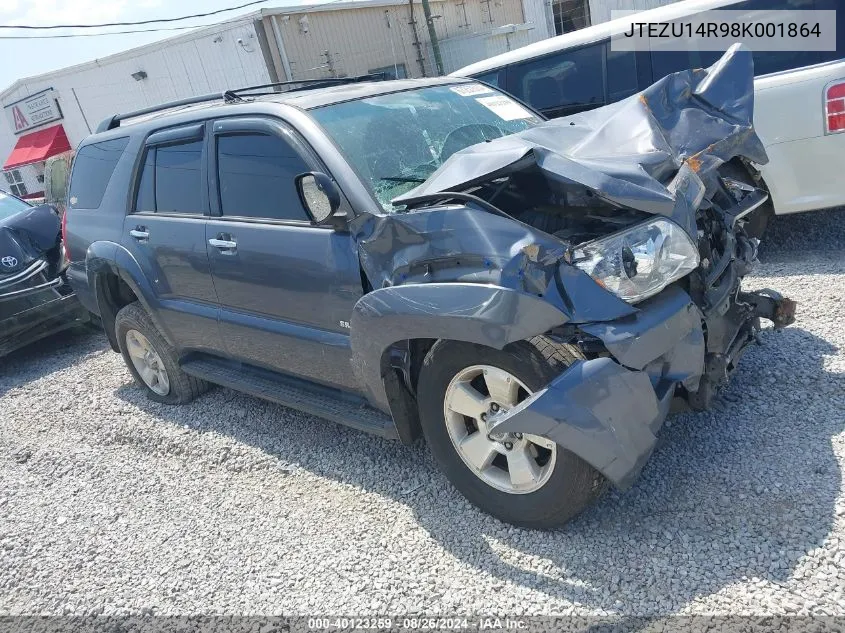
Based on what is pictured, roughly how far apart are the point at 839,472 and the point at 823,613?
0.77 m

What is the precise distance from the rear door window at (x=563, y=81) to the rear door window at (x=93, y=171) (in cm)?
362

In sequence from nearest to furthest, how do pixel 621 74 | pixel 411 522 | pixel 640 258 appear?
pixel 640 258 → pixel 411 522 → pixel 621 74

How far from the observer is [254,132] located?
11.5 feet

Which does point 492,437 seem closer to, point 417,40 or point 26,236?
point 26,236

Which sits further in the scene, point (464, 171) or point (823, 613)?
point (464, 171)

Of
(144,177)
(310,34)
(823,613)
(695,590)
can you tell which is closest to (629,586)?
(695,590)

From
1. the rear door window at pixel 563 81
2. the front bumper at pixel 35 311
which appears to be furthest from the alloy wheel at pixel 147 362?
the rear door window at pixel 563 81

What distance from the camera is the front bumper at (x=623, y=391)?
236 cm

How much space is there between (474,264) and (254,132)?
162 cm

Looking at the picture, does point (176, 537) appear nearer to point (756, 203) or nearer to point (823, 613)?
point (823, 613)

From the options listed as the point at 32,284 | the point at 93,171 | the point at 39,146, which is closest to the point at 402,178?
the point at 93,171

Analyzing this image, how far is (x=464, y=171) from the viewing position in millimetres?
2730

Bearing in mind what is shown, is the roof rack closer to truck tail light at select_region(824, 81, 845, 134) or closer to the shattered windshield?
the shattered windshield

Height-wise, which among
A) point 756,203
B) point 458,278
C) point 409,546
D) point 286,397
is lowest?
point 409,546
